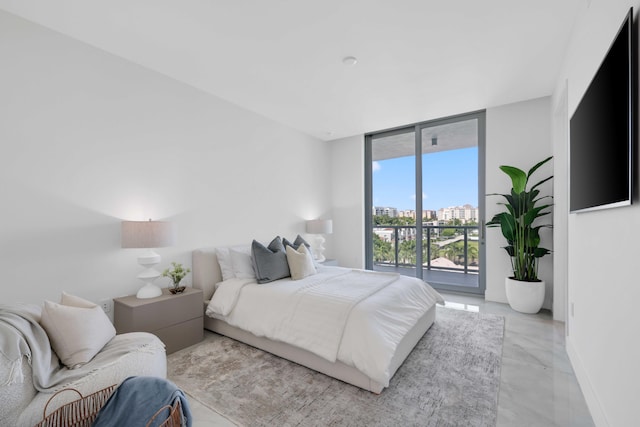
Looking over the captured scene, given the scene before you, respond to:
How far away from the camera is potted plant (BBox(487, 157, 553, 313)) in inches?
141

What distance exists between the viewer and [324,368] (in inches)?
91.0

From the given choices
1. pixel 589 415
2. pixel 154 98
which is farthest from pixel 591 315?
pixel 154 98

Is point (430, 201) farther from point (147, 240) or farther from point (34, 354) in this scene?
point (34, 354)

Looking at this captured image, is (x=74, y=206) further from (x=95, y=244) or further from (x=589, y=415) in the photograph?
(x=589, y=415)

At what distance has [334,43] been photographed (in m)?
2.58

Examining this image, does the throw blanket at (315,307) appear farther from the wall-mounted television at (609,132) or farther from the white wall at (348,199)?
the white wall at (348,199)

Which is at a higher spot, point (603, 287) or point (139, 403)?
point (603, 287)

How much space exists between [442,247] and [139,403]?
486 centimetres

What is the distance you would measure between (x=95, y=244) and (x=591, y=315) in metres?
3.89

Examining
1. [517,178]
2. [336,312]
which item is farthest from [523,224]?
[336,312]

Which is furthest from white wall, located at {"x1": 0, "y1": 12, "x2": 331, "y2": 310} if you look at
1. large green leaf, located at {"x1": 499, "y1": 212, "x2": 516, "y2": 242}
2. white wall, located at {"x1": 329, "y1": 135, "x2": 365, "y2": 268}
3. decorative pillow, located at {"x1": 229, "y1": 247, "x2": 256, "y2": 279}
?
large green leaf, located at {"x1": 499, "y1": 212, "x2": 516, "y2": 242}

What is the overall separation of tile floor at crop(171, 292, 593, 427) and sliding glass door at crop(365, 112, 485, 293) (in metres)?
1.55

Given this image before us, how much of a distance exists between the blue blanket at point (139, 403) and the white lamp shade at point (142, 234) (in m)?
1.39

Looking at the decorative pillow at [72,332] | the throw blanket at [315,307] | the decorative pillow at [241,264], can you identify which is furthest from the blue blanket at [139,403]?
the decorative pillow at [241,264]
